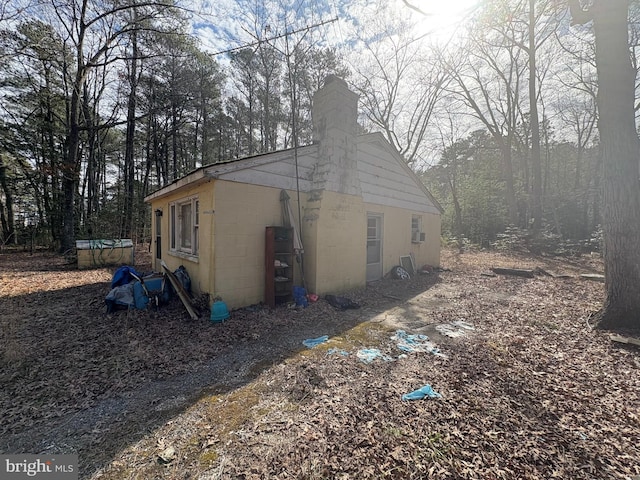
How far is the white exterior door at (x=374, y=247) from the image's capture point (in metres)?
7.90

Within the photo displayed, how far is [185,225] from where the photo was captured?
652 cm

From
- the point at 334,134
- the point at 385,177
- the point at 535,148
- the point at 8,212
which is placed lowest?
the point at 8,212

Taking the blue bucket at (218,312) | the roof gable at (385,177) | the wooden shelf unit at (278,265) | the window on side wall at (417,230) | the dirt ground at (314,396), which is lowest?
the dirt ground at (314,396)

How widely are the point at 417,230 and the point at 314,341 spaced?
7.26 m

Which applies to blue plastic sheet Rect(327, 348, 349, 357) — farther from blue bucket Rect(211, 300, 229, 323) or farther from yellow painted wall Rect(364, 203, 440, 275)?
yellow painted wall Rect(364, 203, 440, 275)

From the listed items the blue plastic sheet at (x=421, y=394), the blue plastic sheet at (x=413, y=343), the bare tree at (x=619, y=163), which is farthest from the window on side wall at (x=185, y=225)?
the bare tree at (x=619, y=163)

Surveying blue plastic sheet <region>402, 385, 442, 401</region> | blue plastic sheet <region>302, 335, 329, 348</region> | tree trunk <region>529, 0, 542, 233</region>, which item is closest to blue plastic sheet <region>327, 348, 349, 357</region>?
blue plastic sheet <region>302, 335, 329, 348</region>

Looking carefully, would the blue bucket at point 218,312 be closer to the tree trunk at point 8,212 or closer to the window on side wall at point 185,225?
the window on side wall at point 185,225

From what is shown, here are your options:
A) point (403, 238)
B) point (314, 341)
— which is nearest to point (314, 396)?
point (314, 341)

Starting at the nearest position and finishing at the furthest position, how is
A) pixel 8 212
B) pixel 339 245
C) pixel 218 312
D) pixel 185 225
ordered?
pixel 218 312, pixel 339 245, pixel 185 225, pixel 8 212

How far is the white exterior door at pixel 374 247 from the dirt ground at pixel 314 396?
2.86 meters

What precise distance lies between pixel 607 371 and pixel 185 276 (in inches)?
266

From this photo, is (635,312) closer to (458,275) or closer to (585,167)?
(458,275)

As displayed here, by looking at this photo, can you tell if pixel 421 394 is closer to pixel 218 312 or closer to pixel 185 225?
pixel 218 312
